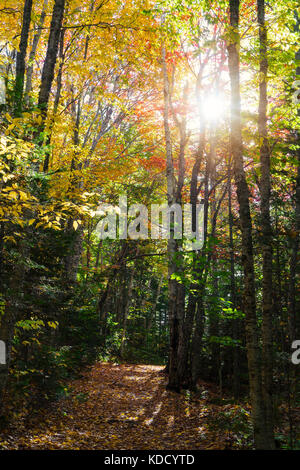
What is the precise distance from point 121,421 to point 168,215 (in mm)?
5983

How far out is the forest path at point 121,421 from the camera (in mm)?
5457

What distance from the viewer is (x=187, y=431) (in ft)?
20.8

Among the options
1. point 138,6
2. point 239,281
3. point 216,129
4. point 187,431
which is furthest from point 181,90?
point 187,431

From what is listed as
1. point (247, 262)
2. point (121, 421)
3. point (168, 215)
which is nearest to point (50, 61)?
point (247, 262)

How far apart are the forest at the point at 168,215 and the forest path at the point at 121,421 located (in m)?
0.05

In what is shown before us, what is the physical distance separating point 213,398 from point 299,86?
8.35 m

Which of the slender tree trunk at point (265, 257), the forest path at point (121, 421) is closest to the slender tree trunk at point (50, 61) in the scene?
the slender tree trunk at point (265, 257)

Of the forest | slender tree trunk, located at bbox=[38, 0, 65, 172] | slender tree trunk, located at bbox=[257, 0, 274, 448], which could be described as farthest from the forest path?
slender tree trunk, located at bbox=[38, 0, 65, 172]

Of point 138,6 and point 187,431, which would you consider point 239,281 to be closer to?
point 187,431

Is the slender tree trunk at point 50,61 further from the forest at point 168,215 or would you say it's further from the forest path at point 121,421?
the forest path at point 121,421

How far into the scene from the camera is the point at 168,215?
34.3ft

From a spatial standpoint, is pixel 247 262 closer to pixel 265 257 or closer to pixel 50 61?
pixel 265 257

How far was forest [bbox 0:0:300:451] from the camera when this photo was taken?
15.9 feet

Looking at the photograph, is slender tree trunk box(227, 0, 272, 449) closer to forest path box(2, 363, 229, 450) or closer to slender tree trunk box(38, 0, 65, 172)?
forest path box(2, 363, 229, 450)
